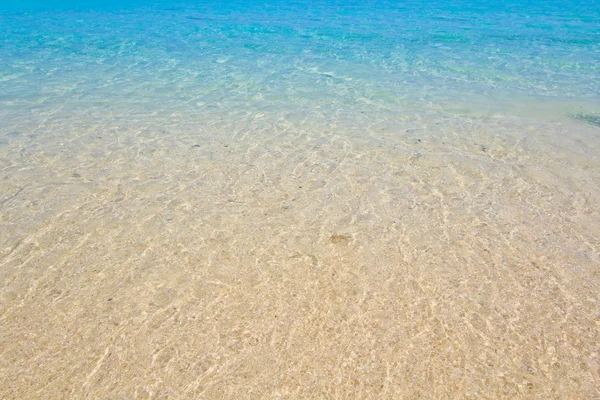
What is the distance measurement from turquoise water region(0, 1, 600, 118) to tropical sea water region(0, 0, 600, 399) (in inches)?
4.3

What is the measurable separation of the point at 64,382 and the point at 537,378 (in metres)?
2.40

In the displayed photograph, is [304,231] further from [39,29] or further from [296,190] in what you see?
[39,29]

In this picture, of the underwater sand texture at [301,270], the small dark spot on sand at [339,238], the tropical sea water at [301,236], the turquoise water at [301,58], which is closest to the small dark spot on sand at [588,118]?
the tropical sea water at [301,236]

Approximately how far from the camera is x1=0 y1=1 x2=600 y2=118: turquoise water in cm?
730

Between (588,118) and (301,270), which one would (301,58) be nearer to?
(588,118)

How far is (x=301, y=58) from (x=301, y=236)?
704 cm

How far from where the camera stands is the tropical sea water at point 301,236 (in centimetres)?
250

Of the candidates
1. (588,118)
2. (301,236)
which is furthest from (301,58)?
(301,236)

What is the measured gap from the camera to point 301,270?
323cm

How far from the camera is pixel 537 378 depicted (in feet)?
7.91

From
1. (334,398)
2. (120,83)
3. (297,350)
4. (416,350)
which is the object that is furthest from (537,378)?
(120,83)

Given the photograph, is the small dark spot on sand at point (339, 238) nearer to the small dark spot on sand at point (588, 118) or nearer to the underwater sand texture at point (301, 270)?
the underwater sand texture at point (301, 270)

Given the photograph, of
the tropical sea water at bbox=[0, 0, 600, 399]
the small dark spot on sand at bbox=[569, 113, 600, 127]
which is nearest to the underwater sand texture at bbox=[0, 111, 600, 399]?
the tropical sea water at bbox=[0, 0, 600, 399]

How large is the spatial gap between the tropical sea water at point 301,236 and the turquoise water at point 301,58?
0.11m
